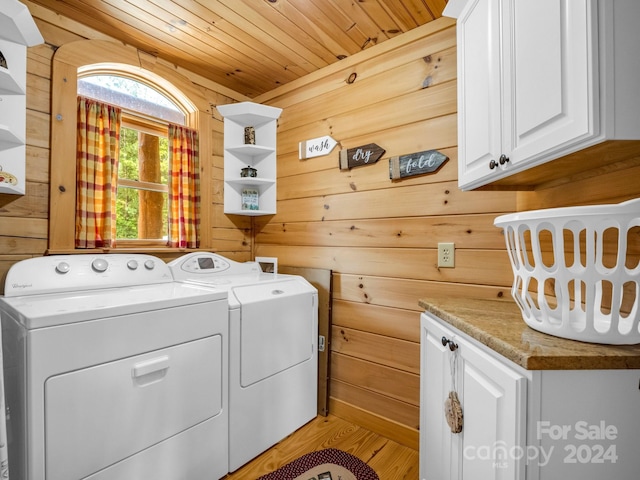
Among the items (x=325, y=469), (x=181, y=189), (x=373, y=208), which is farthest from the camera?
(x=181, y=189)

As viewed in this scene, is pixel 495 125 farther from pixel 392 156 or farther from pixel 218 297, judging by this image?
pixel 218 297

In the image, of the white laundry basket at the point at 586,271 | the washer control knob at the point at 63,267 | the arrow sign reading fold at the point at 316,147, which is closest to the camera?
the white laundry basket at the point at 586,271

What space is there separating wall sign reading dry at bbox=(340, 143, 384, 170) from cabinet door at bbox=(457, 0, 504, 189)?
656 mm

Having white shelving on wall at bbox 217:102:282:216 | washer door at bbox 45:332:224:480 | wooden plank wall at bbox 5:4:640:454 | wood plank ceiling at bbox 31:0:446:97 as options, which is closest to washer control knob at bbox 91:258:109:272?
wooden plank wall at bbox 5:4:640:454

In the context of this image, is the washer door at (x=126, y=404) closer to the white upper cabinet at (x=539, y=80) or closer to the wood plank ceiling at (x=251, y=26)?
the white upper cabinet at (x=539, y=80)

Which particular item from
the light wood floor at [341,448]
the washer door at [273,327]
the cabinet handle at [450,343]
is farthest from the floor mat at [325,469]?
the cabinet handle at [450,343]

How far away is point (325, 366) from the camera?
2186 mm

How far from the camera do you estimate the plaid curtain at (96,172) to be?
1840 millimetres

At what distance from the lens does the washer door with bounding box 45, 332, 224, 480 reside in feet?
3.58

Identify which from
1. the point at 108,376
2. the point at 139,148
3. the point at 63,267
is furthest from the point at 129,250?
the point at 108,376

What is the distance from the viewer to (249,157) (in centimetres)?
264

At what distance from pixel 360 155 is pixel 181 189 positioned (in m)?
1.24

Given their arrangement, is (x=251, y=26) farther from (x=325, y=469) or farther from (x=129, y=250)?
(x=325, y=469)

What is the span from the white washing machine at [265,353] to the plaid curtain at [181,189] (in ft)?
0.74
